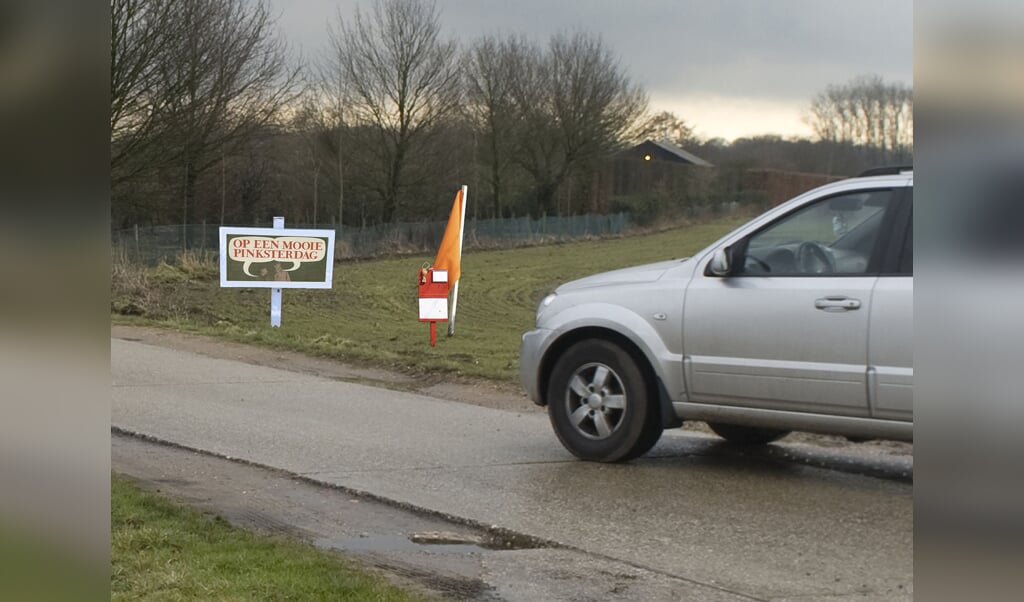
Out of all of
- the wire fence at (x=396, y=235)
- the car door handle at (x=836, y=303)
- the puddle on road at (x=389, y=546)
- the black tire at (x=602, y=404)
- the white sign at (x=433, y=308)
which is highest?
the wire fence at (x=396, y=235)

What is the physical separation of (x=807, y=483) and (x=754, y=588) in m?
2.24

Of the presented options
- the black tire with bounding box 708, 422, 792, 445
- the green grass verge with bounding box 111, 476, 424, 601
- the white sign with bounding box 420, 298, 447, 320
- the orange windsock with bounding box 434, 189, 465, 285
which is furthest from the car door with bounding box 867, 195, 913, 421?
the white sign with bounding box 420, 298, 447, 320

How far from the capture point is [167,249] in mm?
16594

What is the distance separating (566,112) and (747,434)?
286cm

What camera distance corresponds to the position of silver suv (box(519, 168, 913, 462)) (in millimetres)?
6332

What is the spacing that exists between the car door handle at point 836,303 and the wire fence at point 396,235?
1.82 m

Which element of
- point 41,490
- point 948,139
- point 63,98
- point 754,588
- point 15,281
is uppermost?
point 63,98

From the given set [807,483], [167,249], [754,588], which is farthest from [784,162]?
[167,249]

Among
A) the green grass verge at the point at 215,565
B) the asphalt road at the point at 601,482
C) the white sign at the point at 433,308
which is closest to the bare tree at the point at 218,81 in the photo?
the white sign at the point at 433,308

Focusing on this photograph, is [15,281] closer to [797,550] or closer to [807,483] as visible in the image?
[797,550]

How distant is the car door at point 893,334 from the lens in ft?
20.4

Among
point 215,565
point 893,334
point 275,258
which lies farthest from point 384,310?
point 215,565

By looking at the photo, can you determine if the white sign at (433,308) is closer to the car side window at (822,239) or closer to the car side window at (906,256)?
the car side window at (822,239)

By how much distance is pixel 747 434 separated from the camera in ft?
27.3
